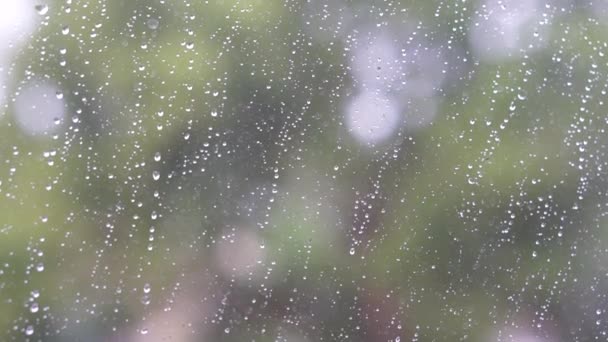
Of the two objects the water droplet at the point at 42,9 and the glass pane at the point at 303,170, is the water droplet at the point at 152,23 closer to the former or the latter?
the glass pane at the point at 303,170

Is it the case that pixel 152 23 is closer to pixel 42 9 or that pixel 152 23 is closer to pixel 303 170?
pixel 42 9

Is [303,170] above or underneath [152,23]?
underneath

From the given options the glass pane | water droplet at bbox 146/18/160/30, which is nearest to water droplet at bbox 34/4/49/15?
the glass pane

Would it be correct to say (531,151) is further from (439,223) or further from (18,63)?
(18,63)

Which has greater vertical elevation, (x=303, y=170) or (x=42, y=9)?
(x=42, y=9)

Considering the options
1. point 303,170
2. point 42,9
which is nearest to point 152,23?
point 42,9

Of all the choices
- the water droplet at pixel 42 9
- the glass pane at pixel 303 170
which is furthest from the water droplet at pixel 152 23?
the water droplet at pixel 42 9

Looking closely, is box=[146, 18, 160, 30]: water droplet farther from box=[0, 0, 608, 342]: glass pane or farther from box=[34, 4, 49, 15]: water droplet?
box=[34, 4, 49, 15]: water droplet

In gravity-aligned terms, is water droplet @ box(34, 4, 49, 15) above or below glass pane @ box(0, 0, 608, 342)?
above
